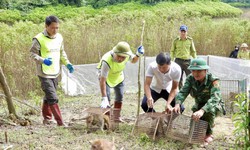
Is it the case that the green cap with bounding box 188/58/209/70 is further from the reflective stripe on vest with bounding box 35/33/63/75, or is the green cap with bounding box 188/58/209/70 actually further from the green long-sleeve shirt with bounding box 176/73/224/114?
the reflective stripe on vest with bounding box 35/33/63/75

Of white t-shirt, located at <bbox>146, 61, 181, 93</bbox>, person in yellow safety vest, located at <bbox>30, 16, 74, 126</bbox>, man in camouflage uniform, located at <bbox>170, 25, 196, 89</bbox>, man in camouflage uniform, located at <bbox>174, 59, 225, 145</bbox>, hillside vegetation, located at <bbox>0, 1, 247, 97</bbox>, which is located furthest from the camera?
hillside vegetation, located at <bbox>0, 1, 247, 97</bbox>

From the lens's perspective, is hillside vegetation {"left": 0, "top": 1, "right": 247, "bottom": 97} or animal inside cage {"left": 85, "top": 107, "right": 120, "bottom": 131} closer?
animal inside cage {"left": 85, "top": 107, "right": 120, "bottom": 131}

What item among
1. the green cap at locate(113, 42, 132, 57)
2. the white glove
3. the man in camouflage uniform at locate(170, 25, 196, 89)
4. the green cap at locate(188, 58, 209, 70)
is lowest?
the white glove

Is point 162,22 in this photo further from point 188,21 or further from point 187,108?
point 187,108

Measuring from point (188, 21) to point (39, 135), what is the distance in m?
10.1

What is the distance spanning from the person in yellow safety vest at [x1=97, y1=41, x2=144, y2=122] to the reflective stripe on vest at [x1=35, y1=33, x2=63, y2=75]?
71 centimetres

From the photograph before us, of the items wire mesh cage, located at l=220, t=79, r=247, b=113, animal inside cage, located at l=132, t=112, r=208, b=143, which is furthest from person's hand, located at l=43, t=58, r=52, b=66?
wire mesh cage, located at l=220, t=79, r=247, b=113

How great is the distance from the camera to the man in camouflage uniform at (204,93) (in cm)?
543

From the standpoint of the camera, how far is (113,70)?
6.55 m

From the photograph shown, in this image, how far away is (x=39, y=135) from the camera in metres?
5.87

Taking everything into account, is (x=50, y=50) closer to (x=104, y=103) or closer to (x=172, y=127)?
(x=104, y=103)

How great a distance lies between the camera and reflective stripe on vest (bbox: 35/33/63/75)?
21.6 feet

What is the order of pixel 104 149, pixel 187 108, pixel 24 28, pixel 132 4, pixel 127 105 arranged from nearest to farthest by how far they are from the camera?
pixel 104 149, pixel 187 108, pixel 127 105, pixel 24 28, pixel 132 4

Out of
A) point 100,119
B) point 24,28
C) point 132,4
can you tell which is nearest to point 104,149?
point 100,119
